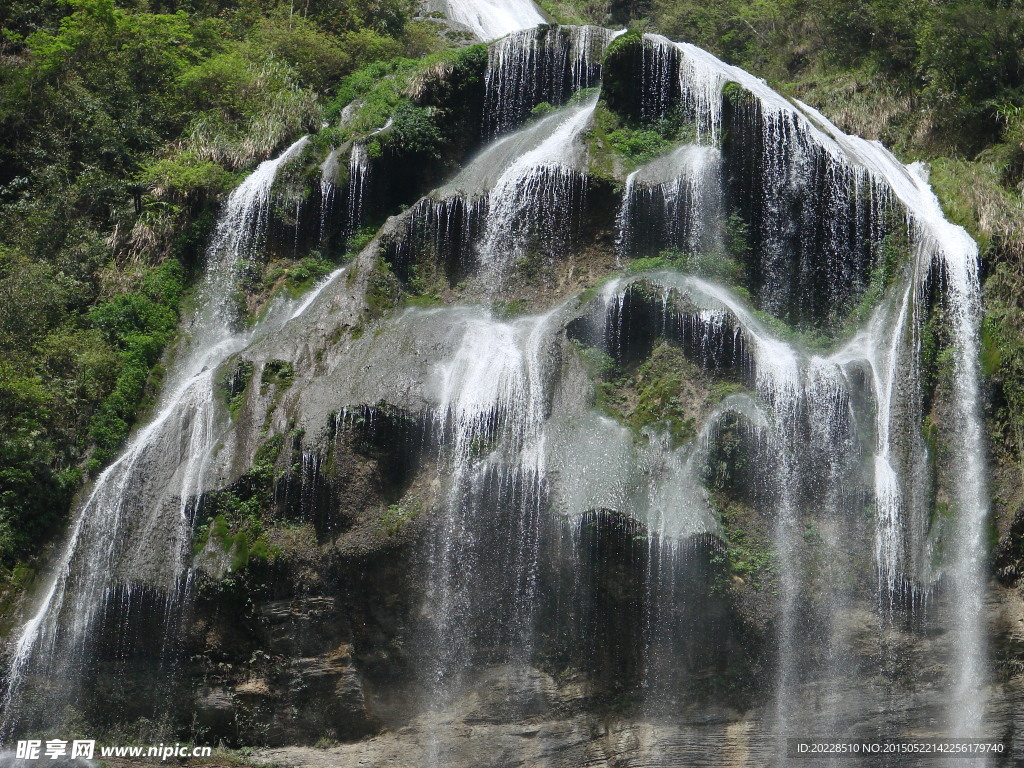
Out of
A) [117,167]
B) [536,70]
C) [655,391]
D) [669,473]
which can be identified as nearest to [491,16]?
[536,70]

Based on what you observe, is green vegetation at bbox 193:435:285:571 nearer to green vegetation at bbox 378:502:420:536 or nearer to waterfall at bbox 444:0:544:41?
green vegetation at bbox 378:502:420:536

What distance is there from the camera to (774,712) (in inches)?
515

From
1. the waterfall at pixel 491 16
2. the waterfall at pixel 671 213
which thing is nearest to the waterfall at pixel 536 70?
the waterfall at pixel 671 213

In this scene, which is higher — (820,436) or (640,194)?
(640,194)

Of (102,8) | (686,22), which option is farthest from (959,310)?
(102,8)

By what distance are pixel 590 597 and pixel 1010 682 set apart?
6086mm

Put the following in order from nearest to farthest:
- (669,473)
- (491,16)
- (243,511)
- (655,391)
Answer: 1. (669,473)
2. (243,511)
3. (655,391)
4. (491,16)

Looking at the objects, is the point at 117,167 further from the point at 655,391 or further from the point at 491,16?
the point at 491,16

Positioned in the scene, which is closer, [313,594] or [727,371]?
[313,594]

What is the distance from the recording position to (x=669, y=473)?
1363 cm

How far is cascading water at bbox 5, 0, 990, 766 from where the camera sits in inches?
516

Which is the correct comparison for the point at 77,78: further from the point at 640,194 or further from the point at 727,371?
the point at 727,371

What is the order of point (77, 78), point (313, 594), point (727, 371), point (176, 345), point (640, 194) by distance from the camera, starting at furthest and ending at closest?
point (77, 78), point (176, 345), point (640, 194), point (727, 371), point (313, 594)

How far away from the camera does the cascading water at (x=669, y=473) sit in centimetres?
1311
